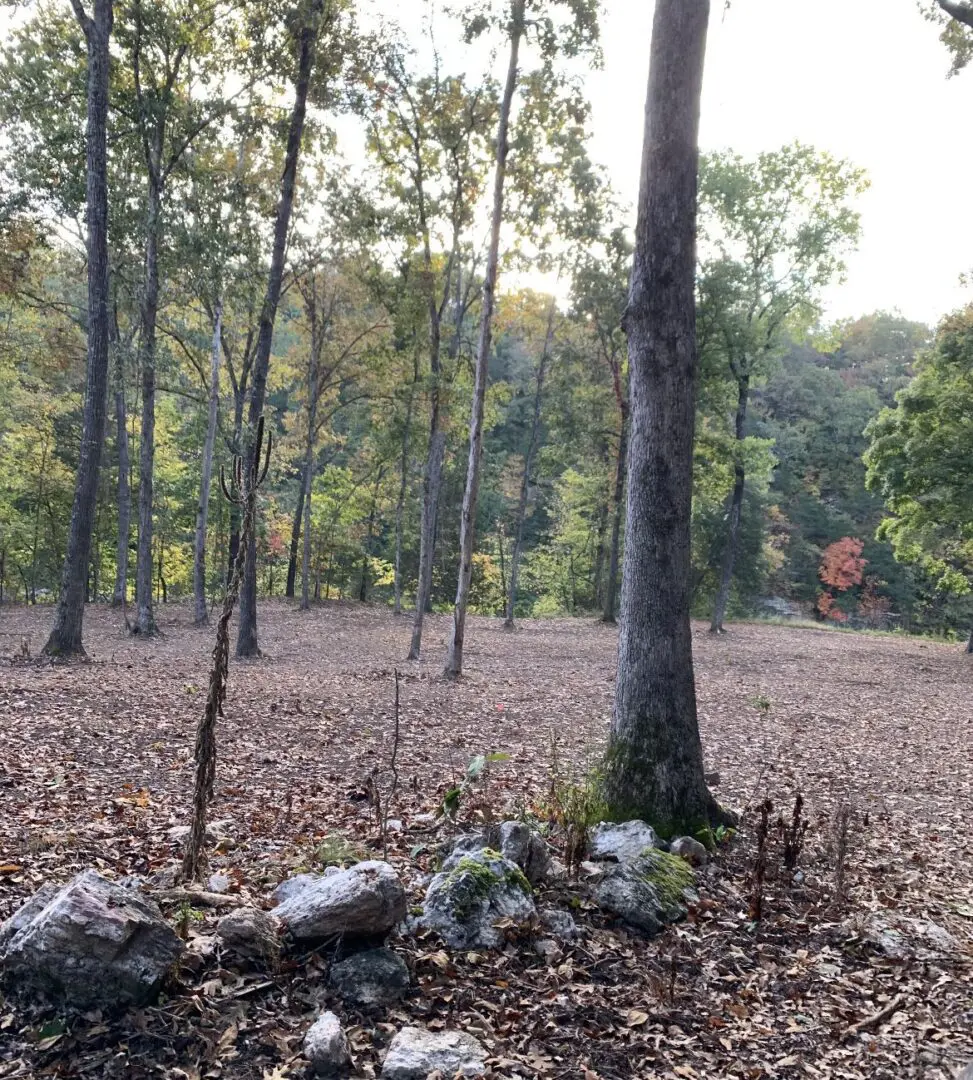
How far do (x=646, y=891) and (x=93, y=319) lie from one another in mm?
10305

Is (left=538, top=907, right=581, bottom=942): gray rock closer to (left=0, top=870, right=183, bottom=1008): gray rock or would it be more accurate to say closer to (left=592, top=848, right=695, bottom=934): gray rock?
(left=592, top=848, right=695, bottom=934): gray rock

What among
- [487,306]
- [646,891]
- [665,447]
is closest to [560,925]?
[646,891]

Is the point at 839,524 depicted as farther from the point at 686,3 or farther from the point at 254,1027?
the point at 254,1027

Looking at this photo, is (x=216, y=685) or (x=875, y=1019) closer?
(x=875, y=1019)

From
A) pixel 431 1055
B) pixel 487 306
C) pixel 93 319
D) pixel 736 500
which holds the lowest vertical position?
pixel 431 1055

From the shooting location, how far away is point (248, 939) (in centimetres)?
289

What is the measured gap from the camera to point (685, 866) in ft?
13.5

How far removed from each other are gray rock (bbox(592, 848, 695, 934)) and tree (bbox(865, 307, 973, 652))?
16.5 metres

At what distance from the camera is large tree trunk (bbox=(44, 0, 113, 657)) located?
9.94 meters

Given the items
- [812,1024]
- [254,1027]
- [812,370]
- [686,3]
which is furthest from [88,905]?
[812,370]

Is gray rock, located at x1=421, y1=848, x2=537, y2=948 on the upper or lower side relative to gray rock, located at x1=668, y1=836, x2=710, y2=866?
upper

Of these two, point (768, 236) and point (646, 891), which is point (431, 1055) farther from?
point (768, 236)

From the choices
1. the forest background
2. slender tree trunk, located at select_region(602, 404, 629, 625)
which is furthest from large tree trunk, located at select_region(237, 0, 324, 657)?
slender tree trunk, located at select_region(602, 404, 629, 625)

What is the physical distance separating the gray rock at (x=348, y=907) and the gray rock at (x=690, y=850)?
6.64 ft
